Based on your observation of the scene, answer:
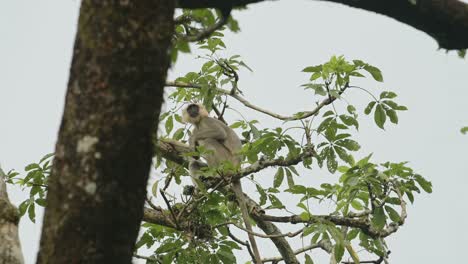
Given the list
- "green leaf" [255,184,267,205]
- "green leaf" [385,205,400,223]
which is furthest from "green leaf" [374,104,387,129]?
"green leaf" [255,184,267,205]

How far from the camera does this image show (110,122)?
201cm

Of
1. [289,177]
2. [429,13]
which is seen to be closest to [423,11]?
[429,13]

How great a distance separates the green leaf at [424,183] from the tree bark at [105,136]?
3.66m

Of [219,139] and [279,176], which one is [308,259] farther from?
[219,139]

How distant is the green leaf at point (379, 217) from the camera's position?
5.09 m

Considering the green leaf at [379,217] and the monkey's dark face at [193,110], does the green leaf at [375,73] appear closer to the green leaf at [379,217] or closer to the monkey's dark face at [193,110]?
the green leaf at [379,217]

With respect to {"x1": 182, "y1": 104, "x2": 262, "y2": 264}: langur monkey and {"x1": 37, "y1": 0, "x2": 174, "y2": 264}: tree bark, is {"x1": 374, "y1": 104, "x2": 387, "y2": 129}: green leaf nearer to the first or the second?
{"x1": 37, "y1": 0, "x2": 174, "y2": 264}: tree bark

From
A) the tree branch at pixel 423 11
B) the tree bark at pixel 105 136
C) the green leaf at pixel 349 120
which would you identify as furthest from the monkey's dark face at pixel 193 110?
the tree bark at pixel 105 136

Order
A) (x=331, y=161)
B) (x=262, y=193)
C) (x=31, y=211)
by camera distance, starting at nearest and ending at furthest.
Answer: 1. (x=331, y=161)
2. (x=31, y=211)
3. (x=262, y=193)

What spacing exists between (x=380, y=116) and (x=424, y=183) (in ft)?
2.26

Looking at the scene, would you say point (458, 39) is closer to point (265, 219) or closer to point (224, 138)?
point (265, 219)

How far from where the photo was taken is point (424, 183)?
17.4ft

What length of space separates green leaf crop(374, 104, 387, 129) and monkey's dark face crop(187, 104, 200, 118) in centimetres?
518

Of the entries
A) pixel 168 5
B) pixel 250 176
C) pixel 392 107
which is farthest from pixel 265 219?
pixel 168 5
